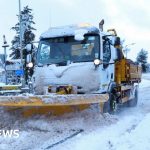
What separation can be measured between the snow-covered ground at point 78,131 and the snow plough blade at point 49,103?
6.9 inches

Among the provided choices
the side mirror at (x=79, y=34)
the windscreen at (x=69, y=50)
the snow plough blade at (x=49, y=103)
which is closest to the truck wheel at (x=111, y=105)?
the snow plough blade at (x=49, y=103)

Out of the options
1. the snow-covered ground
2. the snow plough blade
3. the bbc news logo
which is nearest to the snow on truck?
the snow plough blade

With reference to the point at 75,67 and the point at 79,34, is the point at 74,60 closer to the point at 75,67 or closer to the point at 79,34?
the point at 75,67

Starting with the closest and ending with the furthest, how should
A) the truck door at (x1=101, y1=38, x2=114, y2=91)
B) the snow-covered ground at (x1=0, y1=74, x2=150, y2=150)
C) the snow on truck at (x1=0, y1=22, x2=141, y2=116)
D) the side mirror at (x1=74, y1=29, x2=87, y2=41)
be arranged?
the snow-covered ground at (x1=0, y1=74, x2=150, y2=150) → the snow on truck at (x1=0, y1=22, x2=141, y2=116) → the side mirror at (x1=74, y1=29, x2=87, y2=41) → the truck door at (x1=101, y1=38, x2=114, y2=91)

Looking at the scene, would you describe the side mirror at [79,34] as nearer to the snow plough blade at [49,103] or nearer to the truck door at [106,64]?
the truck door at [106,64]

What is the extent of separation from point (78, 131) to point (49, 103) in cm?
94

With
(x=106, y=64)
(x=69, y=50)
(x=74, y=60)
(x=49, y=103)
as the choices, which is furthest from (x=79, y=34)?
(x=49, y=103)

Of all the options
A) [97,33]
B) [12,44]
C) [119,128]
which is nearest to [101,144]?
[119,128]

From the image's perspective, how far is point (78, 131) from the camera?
9.88 meters

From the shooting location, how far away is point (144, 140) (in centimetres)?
803

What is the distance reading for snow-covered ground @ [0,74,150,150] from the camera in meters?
8.07

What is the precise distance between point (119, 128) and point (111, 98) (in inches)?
91.1

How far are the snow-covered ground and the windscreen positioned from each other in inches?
62.1

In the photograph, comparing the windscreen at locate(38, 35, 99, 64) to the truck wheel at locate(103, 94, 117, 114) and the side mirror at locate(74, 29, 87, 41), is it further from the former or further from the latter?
the truck wheel at locate(103, 94, 117, 114)
